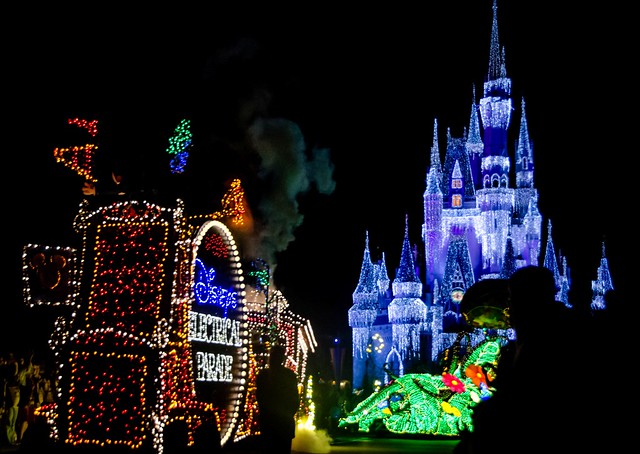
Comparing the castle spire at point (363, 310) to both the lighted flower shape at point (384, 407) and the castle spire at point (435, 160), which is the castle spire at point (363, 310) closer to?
the castle spire at point (435, 160)

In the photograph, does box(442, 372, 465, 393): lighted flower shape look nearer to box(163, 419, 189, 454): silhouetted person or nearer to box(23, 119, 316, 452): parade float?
box(23, 119, 316, 452): parade float

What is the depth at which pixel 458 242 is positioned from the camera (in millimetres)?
55219

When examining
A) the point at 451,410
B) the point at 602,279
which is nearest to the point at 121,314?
the point at 451,410


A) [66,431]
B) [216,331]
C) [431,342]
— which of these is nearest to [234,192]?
[216,331]

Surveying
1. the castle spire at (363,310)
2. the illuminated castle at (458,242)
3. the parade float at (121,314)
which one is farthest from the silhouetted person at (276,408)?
the castle spire at (363,310)

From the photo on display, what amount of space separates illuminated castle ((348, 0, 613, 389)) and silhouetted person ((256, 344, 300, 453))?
45703mm

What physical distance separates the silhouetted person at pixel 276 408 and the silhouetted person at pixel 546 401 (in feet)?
18.0

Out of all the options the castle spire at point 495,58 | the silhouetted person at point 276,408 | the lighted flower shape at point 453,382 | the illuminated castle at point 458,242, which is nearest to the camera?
the silhouetted person at point 276,408

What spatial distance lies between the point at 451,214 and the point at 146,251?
4833 centimetres

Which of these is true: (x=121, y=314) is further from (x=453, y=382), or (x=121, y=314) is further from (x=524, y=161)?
(x=524, y=161)

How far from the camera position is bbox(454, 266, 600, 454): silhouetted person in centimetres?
285

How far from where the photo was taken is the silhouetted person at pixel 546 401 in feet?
9.34

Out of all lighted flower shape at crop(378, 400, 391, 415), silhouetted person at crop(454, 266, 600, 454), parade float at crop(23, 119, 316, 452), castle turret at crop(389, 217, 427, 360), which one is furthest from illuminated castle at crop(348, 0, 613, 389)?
silhouetted person at crop(454, 266, 600, 454)

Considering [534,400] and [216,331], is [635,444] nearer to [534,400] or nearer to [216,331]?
[534,400]
